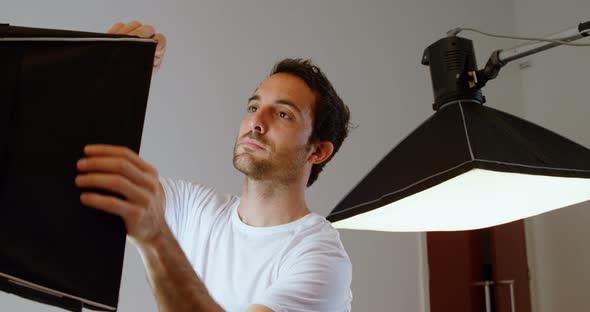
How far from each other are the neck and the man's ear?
222 millimetres

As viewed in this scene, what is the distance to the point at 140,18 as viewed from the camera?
2.66m

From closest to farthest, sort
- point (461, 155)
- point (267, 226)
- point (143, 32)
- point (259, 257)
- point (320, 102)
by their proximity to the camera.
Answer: point (461, 155)
point (143, 32)
point (259, 257)
point (267, 226)
point (320, 102)

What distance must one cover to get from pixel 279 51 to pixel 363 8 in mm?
807

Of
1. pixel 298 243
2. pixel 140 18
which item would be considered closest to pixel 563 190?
pixel 298 243

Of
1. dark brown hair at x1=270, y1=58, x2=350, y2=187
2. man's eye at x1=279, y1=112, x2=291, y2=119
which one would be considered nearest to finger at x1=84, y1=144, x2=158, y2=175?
man's eye at x1=279, y1=112, x2=291, y2=119

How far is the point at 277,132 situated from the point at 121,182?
36.7 inches

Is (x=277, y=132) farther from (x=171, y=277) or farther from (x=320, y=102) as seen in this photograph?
(x=171, y=277)

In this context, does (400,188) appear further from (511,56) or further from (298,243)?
(298,243)

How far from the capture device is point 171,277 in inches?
32.6

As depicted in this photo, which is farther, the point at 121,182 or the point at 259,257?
the point at 259,257

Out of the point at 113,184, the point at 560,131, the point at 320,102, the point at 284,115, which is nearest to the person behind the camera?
the point at 113,184

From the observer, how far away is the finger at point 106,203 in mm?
648

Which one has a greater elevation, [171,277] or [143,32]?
[143,32]

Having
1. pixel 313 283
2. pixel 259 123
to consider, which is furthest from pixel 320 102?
pixel 313 283
